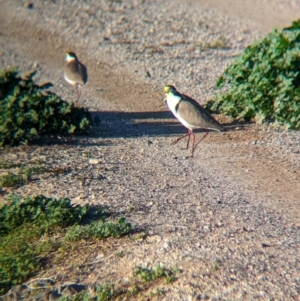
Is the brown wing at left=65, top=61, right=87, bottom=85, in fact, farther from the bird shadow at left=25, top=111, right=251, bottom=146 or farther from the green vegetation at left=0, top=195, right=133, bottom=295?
the green vegetation at left=0, top=195, right=133, bottom=295

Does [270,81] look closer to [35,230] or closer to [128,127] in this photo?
[128,127]

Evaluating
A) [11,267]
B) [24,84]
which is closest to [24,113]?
[24,84]

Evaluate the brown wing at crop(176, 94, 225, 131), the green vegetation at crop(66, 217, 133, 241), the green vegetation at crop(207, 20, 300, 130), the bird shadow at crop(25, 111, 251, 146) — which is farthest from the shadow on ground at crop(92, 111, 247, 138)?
the green vegetation at crop(66, 217, 133, 241)

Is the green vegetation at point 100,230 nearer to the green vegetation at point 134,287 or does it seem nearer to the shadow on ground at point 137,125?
the green vegetation at point 134,287

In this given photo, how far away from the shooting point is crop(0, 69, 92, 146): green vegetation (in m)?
10.2

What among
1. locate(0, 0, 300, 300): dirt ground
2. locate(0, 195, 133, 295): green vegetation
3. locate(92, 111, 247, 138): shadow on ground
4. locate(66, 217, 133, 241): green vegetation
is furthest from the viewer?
locate(92, 111, 247, 138): shadow on ground

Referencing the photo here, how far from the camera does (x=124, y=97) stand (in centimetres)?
1307

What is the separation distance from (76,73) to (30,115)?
2513 mm

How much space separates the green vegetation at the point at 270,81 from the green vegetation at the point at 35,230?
13.5ft

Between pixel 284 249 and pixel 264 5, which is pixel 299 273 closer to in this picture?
pixel 284 249

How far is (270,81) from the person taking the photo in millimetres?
10484

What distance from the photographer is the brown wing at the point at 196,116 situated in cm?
967

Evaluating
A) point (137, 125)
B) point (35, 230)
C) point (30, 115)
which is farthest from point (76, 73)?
point (35, 230)

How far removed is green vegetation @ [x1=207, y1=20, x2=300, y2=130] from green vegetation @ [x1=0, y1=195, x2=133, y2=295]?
4120 millimetres
